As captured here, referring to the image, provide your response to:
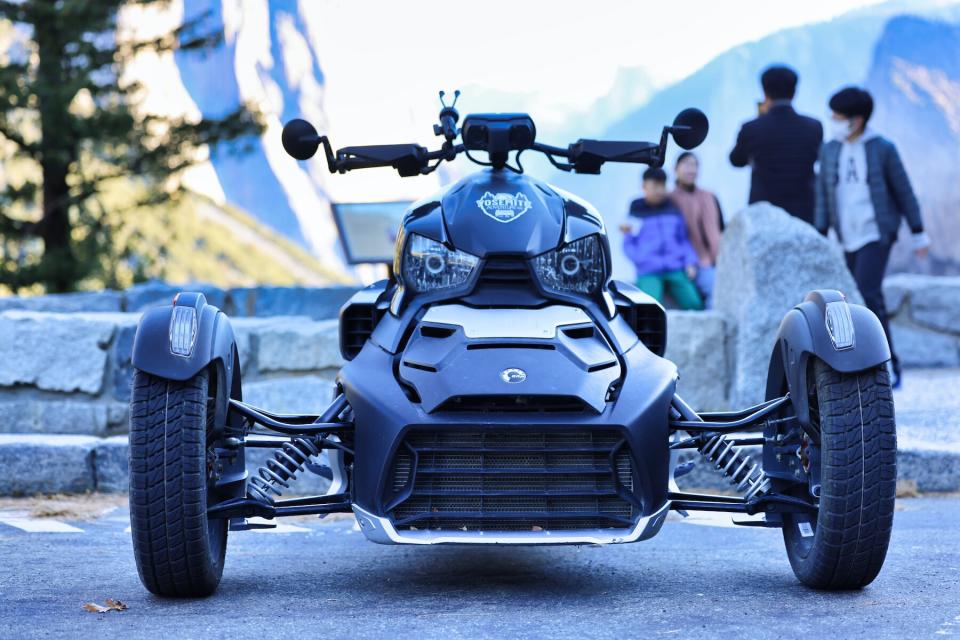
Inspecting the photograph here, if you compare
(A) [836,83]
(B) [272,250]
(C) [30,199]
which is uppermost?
(A) [836,83]

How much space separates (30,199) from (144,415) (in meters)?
13.2

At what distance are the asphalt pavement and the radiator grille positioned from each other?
24 cm

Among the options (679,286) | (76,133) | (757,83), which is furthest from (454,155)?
(757,83)

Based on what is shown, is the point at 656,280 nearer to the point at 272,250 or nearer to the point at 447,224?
the point at 447,224

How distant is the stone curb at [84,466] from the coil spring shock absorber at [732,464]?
8.82 feet

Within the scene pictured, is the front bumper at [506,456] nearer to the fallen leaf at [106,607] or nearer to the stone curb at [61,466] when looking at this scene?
the fallen leaf at [106,607]

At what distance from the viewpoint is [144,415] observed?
4.00m

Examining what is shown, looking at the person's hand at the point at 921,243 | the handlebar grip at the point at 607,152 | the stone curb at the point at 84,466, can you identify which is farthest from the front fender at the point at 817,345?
the person's hand at the point at 921,243

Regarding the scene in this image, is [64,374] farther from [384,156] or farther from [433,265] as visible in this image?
[433,265]

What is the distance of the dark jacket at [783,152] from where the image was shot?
9.78m

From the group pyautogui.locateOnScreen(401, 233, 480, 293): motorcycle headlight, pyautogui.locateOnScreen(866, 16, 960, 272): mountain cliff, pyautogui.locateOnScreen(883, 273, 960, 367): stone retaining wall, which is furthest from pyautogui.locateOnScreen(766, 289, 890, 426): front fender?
pyautogui.locateOnScreen(866, 16, 960, 272): mountain cliff

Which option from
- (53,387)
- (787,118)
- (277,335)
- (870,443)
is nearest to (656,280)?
(787,118)

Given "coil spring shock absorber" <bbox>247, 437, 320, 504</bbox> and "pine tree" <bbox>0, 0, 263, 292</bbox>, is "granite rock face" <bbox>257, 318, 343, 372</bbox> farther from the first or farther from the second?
"pine tree" <bbox>0, 0, 263, 292</bbox>

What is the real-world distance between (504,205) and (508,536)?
1.10 meters
